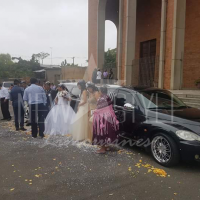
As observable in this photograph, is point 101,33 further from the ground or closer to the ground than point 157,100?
further from the ground

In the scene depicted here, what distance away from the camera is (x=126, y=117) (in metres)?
5.55

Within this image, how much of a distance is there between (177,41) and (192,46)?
3.84m

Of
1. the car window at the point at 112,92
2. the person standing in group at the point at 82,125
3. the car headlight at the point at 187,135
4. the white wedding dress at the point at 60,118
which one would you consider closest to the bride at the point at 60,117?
the white wedding dress at the point at 60,118

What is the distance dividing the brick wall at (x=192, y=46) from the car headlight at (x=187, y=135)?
342 inches

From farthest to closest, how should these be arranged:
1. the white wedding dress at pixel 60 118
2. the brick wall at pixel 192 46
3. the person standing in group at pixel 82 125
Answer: the brick wall at pixel 192 46, the white wedding dress at pixel 60 118, the person standing in group at pixel 82 125

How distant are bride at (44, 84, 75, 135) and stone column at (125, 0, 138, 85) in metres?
7.91

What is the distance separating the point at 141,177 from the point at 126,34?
12.3m

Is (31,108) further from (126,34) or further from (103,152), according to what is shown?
(126,34)

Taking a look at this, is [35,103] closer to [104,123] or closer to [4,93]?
[104,123]

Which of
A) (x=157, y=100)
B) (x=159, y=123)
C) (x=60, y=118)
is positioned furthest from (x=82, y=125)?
(x=159, y=123)

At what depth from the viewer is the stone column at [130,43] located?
14484 millimetres

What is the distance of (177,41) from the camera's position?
35.7ft

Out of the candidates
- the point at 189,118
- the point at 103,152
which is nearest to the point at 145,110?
the point at 189,118

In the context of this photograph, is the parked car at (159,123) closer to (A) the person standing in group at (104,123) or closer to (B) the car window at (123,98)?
(B) the car window at (123,98)
